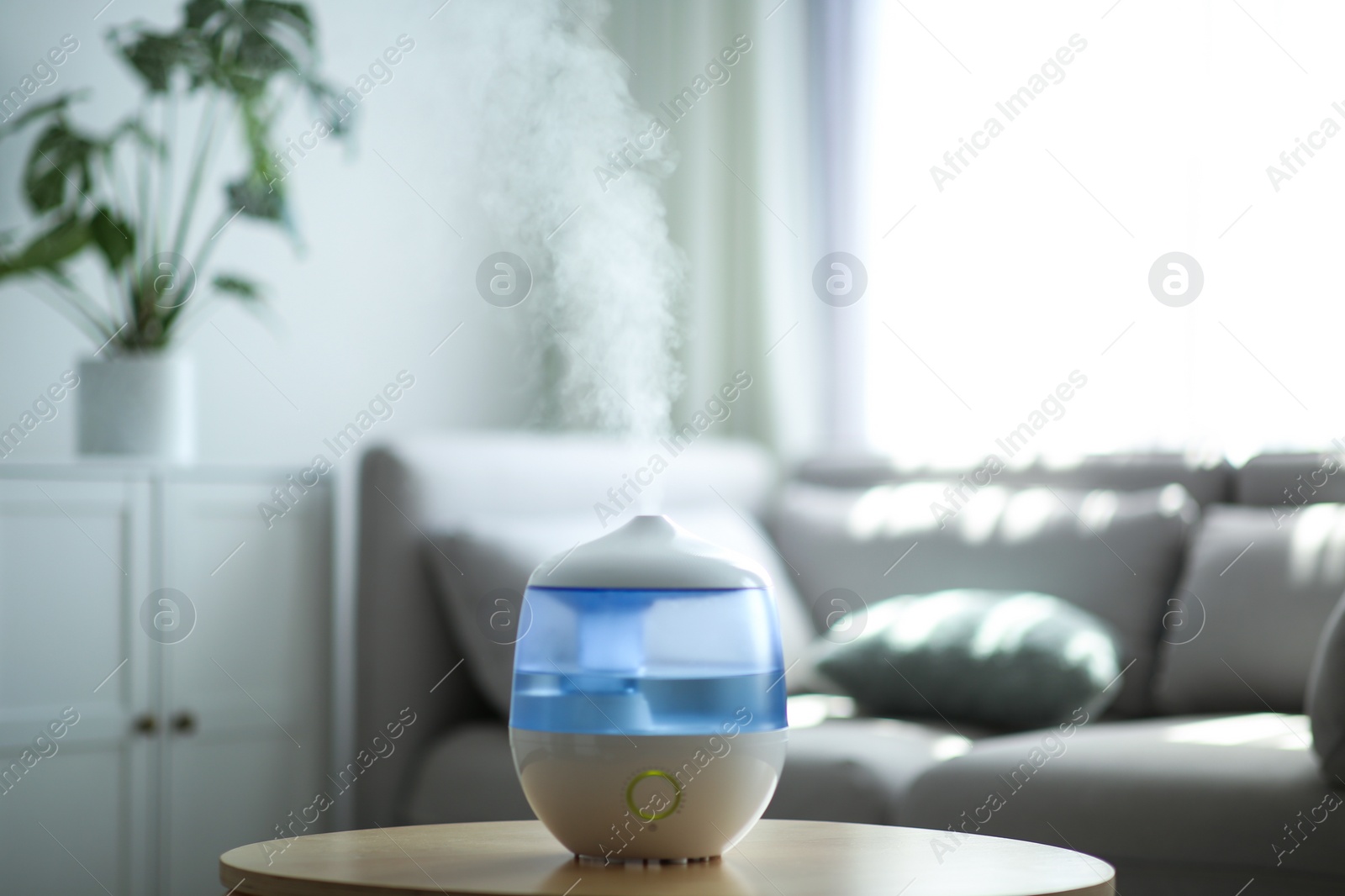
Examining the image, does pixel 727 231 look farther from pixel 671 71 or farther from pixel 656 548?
pixel 656 548

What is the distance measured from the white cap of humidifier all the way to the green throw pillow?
1.06 meters

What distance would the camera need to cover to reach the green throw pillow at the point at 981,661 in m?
2.04

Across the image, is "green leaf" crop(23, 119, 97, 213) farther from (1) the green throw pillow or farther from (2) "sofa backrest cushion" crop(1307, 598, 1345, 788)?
(2) "sofa backrest cushion" crop(1307, 598, 1345, 788)

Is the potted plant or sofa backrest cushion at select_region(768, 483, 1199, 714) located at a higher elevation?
the potted plant

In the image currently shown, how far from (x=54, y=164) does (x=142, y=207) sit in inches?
7.8

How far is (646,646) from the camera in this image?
1046 millimetres

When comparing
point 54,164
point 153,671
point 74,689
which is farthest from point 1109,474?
point 54,164

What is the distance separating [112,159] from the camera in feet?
7.93

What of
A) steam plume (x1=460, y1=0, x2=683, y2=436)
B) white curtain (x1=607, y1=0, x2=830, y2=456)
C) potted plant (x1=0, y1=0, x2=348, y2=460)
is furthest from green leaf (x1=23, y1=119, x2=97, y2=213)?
white curtain (x1=607, y1=0, x2=830, y2=456)

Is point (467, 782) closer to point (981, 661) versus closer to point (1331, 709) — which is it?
point (981, 661)

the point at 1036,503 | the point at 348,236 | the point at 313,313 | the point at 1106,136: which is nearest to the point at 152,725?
the point at 313,313

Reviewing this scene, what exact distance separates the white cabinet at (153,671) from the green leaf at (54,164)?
47 cm

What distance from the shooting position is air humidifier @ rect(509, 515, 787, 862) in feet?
3.41

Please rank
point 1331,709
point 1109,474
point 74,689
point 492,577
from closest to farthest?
point 1331,709, point 74,689, point 492,577, point 1109,474
